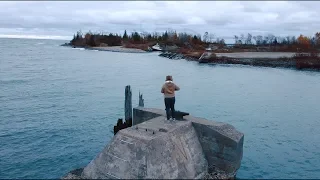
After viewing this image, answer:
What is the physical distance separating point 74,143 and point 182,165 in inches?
447

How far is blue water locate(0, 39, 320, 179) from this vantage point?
21.0m

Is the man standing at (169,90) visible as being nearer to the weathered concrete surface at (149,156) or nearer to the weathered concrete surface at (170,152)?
the weathered concrete surface at (170,152)

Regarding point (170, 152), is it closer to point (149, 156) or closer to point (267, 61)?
point (149, 156)

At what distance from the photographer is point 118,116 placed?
32.4 meters

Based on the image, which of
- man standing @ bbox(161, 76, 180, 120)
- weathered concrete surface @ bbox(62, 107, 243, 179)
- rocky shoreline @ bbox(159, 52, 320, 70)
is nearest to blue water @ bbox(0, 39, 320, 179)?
weathered concrete surface @ bbox(62, 107, 243, 179)

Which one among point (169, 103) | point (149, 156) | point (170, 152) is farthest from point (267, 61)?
point (149, 156)

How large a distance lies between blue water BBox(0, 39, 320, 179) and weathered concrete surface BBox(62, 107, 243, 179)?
2272 millimetres

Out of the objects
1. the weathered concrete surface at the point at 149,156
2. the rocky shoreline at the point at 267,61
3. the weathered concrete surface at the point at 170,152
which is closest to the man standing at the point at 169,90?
the weathered concrete surface at the point at 170,152

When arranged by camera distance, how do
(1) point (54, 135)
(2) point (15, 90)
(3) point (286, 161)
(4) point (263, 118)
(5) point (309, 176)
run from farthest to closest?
(2) point (15, 90) → (4) point (263, 118) → (1) point (54, 135) → (3) point (286, 161) → (5) point (309, 176)

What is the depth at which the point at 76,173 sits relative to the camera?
59.7 ft

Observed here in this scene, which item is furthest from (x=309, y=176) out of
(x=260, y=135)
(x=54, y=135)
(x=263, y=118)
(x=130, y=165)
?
(x=54, y=135)

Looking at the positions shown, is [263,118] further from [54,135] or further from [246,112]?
[54,135]

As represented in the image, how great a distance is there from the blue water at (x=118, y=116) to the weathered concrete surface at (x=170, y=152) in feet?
7.45

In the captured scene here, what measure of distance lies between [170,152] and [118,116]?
17.3 m
